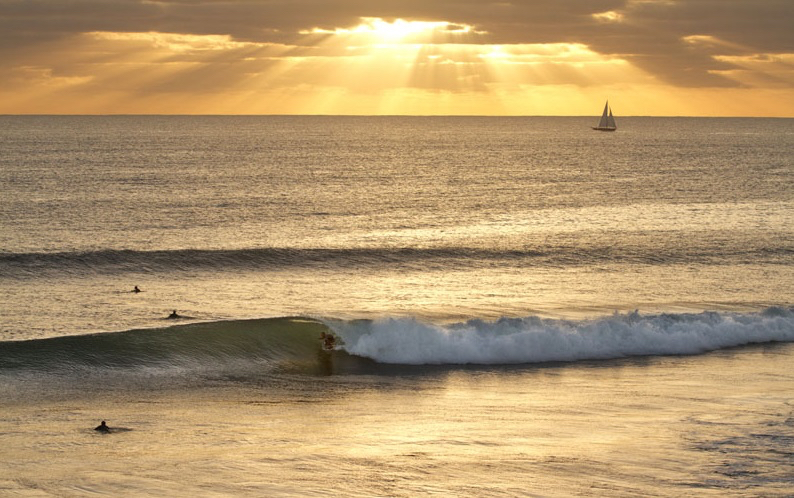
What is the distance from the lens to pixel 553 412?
2311 centimetres

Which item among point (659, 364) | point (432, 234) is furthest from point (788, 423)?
point (432, 234)

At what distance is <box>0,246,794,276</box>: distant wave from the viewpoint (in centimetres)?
4331

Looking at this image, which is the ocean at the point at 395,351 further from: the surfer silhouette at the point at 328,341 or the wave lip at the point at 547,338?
the surfer silhouette at the point at 328,341

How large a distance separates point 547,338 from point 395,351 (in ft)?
16.0

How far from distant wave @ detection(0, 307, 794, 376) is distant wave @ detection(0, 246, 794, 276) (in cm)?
1244

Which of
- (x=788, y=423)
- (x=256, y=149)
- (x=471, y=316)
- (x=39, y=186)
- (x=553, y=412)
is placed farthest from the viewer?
(x=256, y=149)

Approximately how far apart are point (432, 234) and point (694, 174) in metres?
59.0

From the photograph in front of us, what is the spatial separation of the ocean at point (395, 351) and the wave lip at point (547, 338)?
0.25ft

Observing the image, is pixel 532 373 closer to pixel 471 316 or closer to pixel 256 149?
pixel 471 316

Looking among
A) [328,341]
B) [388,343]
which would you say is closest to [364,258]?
[328,341]

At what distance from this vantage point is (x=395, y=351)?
99.3 ft

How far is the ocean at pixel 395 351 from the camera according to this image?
18844 millimetres

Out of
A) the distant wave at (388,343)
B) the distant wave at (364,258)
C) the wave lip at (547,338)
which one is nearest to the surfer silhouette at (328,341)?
the distant wave at (388,343)

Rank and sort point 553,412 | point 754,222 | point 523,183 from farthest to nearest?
point 523,183 → point 754,222 → point 553,412
